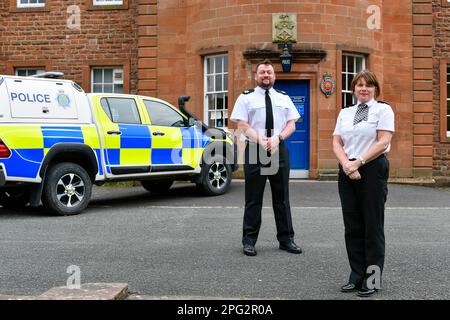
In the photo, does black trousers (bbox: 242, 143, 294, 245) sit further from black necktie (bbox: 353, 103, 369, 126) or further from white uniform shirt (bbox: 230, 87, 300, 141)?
black necktie (bbox: 353, 103, 369, 126)

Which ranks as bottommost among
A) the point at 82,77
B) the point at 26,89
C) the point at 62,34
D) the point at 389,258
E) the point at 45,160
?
the point at 389,258

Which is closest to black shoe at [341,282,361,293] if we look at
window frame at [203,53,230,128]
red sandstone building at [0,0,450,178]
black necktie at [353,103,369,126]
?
black necktie at [353,103,369,126]

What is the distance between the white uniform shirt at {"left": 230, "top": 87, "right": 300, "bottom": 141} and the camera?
570 cm

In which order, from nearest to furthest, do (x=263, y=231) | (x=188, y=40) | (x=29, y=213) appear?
(x=263, y=231) → (x=29, y=213) → (x=188, y=40)

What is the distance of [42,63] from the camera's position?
17469 mm

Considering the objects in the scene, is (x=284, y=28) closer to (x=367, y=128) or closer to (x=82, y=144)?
(x=82, y=144)

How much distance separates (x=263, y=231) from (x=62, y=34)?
1249cm

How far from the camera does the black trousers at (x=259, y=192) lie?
224 inches

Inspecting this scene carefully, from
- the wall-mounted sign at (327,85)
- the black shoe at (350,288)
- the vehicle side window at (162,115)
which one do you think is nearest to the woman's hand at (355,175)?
the black shoe at (350,288)

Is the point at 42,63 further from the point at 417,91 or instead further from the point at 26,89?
the point at 417,91

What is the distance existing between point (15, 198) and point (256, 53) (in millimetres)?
6981

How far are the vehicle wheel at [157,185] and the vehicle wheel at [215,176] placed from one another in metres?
1.19

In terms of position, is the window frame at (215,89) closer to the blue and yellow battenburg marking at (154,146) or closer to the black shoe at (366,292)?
the blue and yellow battenburg marking at (154,146)
